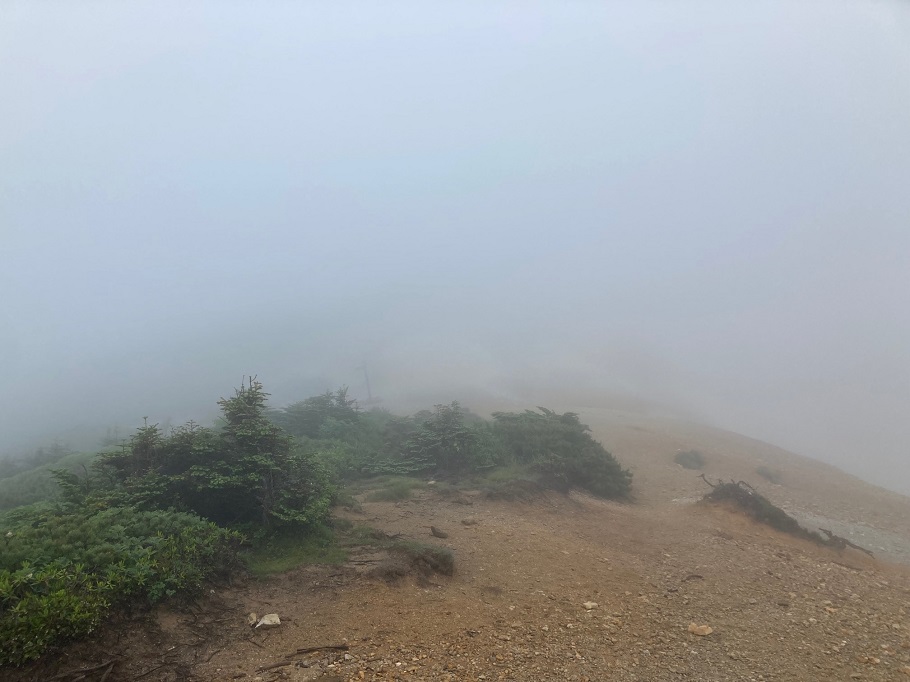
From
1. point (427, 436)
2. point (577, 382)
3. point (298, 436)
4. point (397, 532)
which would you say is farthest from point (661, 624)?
point (577, 382)

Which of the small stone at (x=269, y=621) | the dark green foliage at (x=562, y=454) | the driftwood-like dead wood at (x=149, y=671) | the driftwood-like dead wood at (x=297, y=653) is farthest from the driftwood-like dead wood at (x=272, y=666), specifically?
the dark green foliage at (x=562, y=454)

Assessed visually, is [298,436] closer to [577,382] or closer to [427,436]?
[427,436]

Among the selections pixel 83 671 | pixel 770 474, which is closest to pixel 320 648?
pixel 83 671

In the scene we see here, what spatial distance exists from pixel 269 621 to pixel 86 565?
2.57 metres

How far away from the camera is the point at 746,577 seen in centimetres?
1050

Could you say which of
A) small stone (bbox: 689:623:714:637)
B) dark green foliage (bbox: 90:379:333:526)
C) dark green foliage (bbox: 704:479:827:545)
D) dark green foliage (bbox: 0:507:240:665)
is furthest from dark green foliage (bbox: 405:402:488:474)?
small stone (bbox: 689:623:714:637)

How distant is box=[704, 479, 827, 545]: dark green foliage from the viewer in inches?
597

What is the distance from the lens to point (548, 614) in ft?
25.6

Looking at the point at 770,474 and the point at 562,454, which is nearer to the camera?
the point at 562,454

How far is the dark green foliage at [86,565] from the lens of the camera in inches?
196

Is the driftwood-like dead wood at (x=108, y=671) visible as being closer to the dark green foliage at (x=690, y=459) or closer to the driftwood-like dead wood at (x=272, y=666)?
the driftwood-like dead wood at (x=272, y=666)

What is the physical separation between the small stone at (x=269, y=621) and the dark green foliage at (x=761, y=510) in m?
16.0

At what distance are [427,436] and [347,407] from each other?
10.7 meters

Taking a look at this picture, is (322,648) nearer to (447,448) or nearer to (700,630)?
(700,630)
